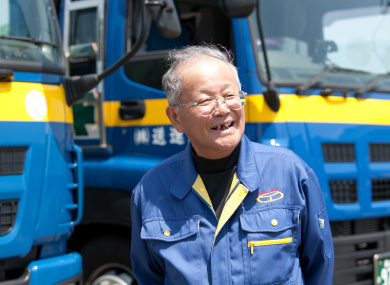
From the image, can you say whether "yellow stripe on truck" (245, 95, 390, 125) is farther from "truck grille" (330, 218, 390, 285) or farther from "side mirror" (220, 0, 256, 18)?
"truck grille" (330, 218, 390, 285)

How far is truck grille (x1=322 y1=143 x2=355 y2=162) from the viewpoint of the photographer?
3625 millimetres

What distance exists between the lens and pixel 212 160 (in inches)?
79.1

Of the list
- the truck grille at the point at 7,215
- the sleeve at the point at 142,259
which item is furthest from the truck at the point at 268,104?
the sleeve at the point at 142,259

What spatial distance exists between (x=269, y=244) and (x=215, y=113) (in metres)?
0.50

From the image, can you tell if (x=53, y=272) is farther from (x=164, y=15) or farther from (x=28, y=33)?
(x=164, y=15)

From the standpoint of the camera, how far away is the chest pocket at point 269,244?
5.95ft

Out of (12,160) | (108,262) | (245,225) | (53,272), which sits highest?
(12,160)

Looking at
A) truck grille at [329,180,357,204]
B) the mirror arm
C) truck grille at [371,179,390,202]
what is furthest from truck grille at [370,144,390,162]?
the mirror arm

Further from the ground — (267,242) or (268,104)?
(268,104)

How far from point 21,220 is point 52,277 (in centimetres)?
40

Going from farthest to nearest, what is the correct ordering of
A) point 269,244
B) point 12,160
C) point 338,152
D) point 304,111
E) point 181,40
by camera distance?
point 181,40 < point 338,152 < point 304,111 < point 12,160 < point 269,244

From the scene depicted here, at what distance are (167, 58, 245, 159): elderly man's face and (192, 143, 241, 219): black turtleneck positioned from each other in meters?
0.03

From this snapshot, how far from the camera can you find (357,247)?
373 centimetres

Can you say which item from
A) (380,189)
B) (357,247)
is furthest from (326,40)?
(357,247)
